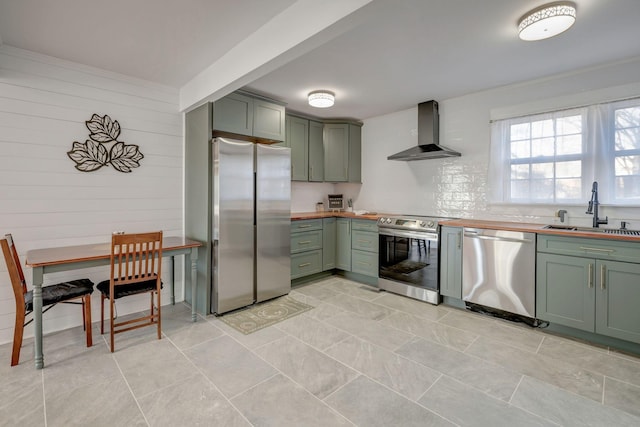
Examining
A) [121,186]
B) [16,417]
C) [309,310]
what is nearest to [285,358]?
[309,310]

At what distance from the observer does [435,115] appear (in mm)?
3875

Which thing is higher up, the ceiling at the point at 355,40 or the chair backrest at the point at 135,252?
the ceiling at the point at 355,40

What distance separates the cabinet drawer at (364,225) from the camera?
13.3 feet

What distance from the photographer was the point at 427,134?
3.88 metres

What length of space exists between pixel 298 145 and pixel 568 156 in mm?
3139

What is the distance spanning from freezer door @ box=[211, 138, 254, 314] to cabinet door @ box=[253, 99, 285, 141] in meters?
0.43

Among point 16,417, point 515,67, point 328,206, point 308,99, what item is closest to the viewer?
point 16,417

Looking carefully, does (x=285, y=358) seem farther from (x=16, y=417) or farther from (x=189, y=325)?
(x=16, y=417)

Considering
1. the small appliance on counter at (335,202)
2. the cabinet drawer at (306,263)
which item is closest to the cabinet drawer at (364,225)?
the cabinet drawer at (306,263)

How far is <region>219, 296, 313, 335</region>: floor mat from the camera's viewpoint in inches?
114

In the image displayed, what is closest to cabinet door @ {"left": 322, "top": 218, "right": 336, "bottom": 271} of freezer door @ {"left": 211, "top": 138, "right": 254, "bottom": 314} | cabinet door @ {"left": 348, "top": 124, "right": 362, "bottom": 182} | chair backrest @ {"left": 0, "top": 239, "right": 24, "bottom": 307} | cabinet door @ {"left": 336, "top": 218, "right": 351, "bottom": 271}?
cabinet door @ {"left": 336, "top": 218, "right": 351, "bottom": 271}

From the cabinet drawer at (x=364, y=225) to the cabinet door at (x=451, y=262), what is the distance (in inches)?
35.1

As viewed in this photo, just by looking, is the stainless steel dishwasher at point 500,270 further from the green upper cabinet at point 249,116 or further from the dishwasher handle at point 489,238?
the green upper cabinet at point 249,116

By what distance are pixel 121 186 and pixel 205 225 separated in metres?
0.93
